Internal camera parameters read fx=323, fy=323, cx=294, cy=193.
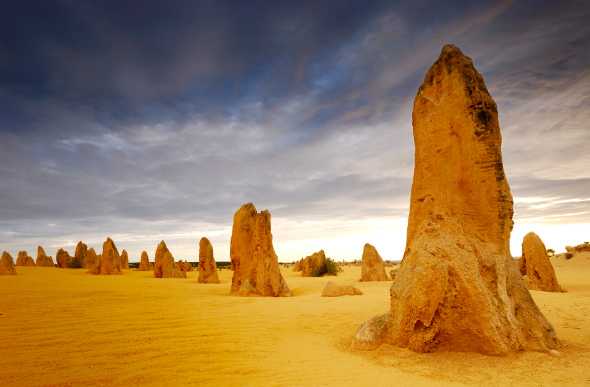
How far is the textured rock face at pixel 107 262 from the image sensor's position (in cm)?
2483

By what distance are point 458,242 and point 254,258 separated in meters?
9.04

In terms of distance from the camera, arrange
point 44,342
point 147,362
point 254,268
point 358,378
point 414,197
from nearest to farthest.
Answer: point 358,378 < point 147,362 < point 44,342 < point 414,197 < point 254,268

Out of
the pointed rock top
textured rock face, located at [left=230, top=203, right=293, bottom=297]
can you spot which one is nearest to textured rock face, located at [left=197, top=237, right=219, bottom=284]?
textured rock face, located at [left=230, top=203, right=293, bottom=297]

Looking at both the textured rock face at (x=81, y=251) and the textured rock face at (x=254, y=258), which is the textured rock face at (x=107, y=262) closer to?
the textured rock face at (x=81, y=251)

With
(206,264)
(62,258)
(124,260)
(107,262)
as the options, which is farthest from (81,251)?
(206,264)

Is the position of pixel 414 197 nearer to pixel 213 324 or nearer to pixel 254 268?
pixel 213 324

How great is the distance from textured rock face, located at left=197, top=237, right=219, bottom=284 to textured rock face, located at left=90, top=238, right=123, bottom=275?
8797 millimetres

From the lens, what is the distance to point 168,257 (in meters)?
24.8

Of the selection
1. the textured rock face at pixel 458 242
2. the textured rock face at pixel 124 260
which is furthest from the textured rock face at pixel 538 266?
the textured rock face at pixel 124 260

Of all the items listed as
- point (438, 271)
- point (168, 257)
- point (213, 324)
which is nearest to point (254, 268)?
point (213, 324)

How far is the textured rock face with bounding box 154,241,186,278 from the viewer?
24.4m

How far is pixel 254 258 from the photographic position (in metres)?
13.1

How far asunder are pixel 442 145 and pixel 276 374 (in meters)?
4.68

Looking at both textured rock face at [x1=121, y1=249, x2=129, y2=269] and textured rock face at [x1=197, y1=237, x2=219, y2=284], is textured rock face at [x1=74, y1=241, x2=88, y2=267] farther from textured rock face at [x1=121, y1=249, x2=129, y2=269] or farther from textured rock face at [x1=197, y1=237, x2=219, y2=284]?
textured rock face at [x1=197, y1=237, x2=219, y2=284]
